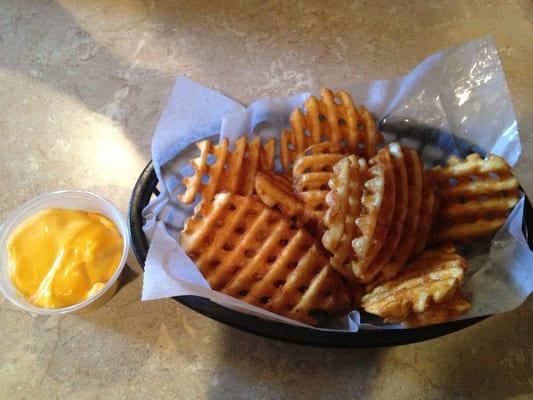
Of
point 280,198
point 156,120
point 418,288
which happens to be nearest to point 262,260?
point 280,198

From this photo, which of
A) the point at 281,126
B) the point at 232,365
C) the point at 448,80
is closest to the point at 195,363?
the point at 232,365

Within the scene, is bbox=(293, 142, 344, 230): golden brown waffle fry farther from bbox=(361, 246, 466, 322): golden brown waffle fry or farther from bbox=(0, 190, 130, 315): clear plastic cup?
bbox=(0, 190, 130, 315): clear plastic cup

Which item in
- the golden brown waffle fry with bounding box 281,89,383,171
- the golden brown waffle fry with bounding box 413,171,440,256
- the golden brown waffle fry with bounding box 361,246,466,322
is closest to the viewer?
the golden brown waffle fry with bounding box 361,246,466,322

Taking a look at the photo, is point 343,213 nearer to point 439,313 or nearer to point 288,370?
point 439,313

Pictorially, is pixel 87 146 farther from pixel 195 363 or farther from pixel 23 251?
pixel 195 363

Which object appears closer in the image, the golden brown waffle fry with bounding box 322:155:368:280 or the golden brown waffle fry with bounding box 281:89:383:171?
the golden brown waffle fry with bounding box 322:155:368:280

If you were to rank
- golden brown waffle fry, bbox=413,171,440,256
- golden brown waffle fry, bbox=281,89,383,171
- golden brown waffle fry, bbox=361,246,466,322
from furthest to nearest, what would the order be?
golden brown waffle fry, bbox=281,89,383,171, golden brown waffle fry, bbox=413,171,440,256, golden brown waffle fry, bbox=361,246,466,322

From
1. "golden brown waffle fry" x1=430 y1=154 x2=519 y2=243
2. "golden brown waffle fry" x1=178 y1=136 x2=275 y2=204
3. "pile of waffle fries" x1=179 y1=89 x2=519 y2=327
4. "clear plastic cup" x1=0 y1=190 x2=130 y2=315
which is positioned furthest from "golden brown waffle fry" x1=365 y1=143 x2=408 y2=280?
"clear plastic cup" x1=0 y1=190 x2=130 y2=315
